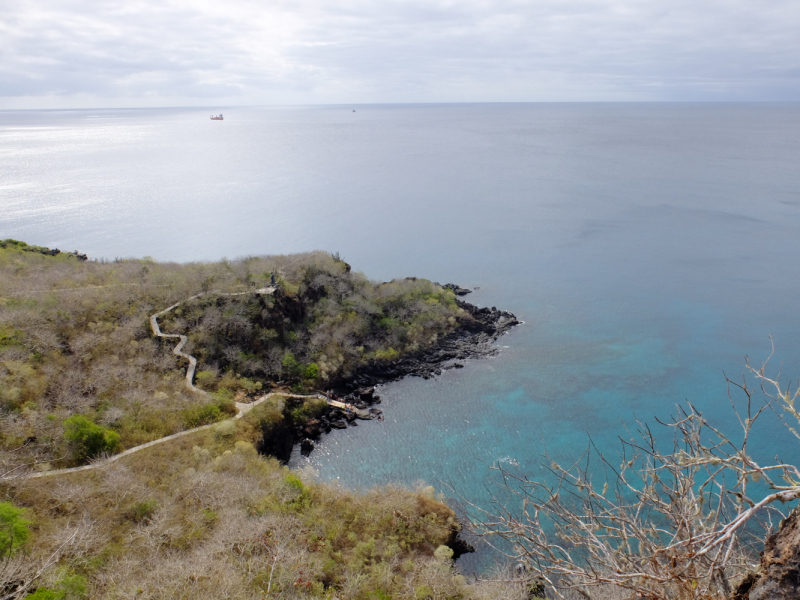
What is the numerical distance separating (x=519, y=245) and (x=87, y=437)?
58804 millimetres

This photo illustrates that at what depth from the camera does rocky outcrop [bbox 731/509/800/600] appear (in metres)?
4.97

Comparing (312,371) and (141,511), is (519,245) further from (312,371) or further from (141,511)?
(141,511)

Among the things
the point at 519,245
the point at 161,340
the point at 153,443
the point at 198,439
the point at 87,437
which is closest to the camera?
the point at 87,437

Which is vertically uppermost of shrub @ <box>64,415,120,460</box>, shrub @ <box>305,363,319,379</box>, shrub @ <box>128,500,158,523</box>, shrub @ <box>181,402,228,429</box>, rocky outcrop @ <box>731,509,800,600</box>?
rocky outcrop @ <box>731,509,800,600</box>

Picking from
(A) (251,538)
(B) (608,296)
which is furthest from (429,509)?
(B) (608,296)

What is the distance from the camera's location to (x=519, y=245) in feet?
232

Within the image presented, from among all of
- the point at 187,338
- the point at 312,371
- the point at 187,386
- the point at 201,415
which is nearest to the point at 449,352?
the point at 312,371

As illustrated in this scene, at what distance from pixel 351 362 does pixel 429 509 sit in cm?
1715

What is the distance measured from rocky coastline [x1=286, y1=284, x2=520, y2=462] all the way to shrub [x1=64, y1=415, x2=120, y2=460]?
960 cm

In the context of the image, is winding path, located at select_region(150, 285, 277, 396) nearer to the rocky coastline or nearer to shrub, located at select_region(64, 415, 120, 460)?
shrub, located at select_region(64, 415, 120, 460)

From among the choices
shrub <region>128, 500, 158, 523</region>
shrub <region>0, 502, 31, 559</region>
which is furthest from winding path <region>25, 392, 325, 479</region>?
shrub <region>128, 500, 158, 523</region>

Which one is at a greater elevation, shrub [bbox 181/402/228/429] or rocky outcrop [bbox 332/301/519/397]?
shrub [bbox 181/402/228/429]

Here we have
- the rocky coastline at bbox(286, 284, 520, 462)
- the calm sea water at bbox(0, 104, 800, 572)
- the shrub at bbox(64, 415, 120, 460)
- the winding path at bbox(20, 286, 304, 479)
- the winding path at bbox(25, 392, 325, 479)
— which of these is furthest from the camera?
the calm sea water at bbox(0, 104, 800, 572)

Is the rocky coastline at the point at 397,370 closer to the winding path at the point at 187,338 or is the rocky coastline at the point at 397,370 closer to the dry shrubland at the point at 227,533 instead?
the dry shrubland at the point at 227,533
